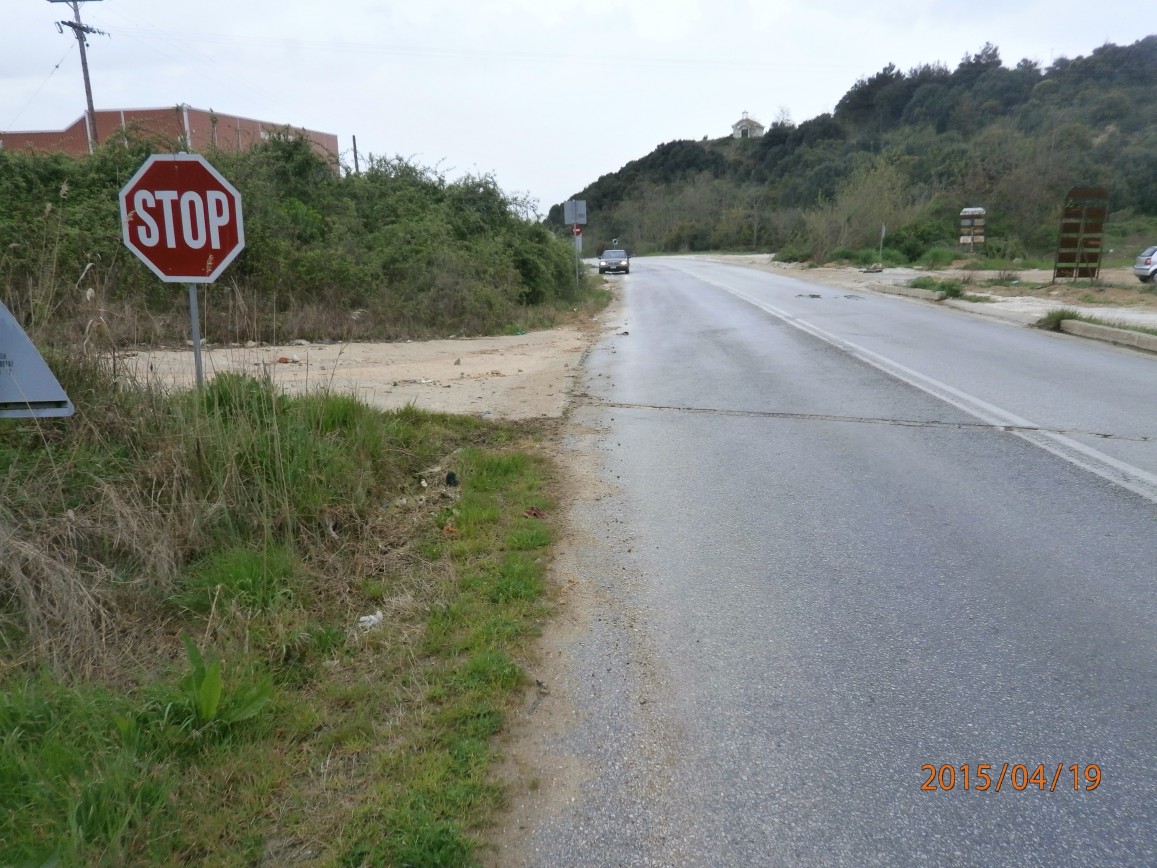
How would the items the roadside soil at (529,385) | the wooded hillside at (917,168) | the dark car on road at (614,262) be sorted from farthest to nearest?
1. the wooded hillside at (917,168)
2. the dark car on road at (614,262)
3. the roadside soil at (529,385)

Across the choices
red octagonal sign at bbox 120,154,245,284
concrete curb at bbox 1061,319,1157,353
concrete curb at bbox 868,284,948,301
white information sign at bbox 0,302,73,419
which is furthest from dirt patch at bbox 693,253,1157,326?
white information sign at bbox 0,302,73,419

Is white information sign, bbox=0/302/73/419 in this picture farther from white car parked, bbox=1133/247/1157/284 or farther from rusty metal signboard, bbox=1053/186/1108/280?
white car parked, bbox=1133/247/1157/284

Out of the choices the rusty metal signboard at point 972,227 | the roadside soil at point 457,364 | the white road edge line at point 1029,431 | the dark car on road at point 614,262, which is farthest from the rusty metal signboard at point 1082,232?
the dark car on road at point 614,262

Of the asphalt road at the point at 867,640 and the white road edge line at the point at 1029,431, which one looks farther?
the white road edge line at the point at 1029,431

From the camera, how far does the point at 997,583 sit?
183 inches

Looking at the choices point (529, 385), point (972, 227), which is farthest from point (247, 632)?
point (972, 227)

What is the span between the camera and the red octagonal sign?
5.03 meters

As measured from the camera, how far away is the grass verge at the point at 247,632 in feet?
9.14

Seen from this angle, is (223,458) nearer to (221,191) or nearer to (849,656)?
(221,191)

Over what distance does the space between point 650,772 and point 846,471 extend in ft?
14.2

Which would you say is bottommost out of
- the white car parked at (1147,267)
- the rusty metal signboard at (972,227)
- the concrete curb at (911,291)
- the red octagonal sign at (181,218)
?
the concrete curb at (911,291)

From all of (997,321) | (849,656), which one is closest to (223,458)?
(849,656)

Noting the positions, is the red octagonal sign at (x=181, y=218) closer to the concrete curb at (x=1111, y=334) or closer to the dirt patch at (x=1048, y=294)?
the concrete curb at (x=1111, y=334)
